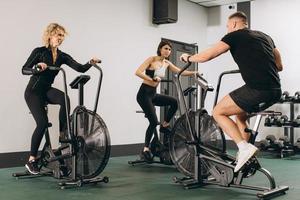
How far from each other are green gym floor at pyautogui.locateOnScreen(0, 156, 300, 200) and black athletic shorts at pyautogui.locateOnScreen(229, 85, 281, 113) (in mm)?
806

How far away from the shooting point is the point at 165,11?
735 cm

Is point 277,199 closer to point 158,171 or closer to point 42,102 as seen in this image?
point 158,171

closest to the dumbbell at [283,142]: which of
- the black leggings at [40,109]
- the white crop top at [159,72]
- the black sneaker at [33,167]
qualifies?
the white crop top at [159,72]

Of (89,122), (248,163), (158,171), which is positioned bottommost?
(158,171)

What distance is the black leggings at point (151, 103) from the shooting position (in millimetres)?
5441

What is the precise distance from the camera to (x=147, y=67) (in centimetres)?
550

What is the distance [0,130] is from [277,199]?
138 inches

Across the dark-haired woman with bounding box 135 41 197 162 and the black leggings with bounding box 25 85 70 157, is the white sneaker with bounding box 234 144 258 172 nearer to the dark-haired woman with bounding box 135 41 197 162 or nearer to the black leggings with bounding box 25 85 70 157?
the black leggings with bounding box 25 85 70 157

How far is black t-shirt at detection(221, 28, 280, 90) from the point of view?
3.36 meters

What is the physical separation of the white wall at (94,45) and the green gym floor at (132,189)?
934 mm

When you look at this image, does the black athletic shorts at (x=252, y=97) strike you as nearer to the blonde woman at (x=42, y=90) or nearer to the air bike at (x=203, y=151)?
the air bike at (x=203, y=151)

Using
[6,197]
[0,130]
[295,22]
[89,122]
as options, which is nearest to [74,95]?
[0,130]

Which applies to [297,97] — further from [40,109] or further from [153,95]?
[40,109]

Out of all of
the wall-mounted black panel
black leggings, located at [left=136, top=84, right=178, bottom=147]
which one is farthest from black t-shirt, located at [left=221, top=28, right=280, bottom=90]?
the wall-mounted black panel
